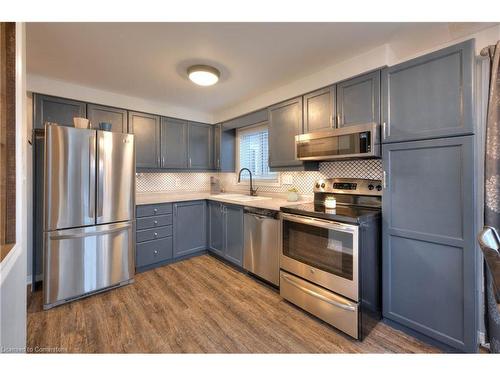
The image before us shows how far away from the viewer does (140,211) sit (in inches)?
109

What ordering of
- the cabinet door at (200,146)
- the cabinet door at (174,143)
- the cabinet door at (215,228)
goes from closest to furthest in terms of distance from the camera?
the cabinet door at (215,228) < the cabinet door at (174,143) < the cabinet door at (200,146)

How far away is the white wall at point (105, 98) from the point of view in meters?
2.40

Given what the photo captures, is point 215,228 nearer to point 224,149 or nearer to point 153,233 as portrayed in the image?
point 153,233

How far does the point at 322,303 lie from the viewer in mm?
1799

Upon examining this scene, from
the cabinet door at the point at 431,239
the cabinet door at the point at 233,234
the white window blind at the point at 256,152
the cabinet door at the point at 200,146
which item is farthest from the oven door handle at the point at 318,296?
the cabinet door at the point at 200,146

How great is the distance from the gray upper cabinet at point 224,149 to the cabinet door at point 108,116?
1414 mm

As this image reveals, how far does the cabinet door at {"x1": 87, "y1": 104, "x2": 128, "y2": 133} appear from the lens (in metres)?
2.73

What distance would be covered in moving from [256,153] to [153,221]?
6.01ft

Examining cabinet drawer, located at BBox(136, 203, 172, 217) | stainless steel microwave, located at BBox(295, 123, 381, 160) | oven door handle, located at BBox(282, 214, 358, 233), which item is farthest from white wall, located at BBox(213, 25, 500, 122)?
cabinet drawer, located at BBox(136, 203, 172, 217)

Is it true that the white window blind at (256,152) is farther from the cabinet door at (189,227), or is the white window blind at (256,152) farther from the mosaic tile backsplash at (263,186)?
the cabinet door at (189,227)

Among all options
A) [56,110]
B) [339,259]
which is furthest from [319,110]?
[56,110]

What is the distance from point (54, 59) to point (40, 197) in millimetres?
1416
